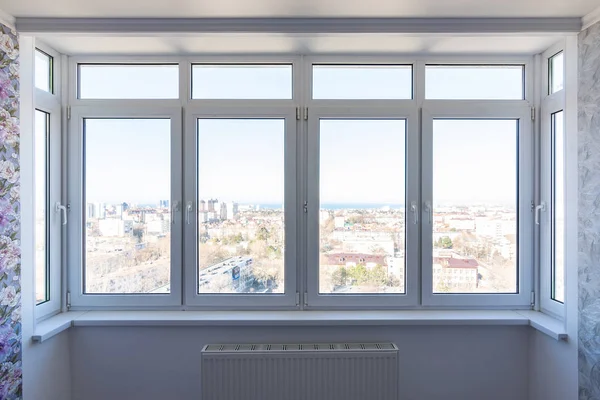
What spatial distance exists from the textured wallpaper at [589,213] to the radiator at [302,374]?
1.00 m

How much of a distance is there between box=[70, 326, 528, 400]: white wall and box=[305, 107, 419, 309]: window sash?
0.61ft

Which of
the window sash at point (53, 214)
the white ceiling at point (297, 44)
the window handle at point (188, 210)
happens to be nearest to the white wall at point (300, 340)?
the window sash at point (53, 214)

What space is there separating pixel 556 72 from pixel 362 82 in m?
1.23

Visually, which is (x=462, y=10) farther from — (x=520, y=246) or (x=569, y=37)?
(x=520, y=246)

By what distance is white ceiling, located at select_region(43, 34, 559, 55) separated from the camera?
209 cm

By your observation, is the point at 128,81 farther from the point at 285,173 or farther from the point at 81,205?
the point at 285,173

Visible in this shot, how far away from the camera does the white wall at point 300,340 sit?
7.36ft

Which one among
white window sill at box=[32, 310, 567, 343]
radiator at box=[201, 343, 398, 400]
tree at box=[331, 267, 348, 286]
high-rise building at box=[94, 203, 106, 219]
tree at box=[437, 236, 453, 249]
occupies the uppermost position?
high-rise building at box=[94, 203, 106, 219]

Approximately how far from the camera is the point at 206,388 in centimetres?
211

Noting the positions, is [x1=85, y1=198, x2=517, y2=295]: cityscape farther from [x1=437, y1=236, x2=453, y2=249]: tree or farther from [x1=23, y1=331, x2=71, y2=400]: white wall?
[x1=23, y1=331, x2=71, y2=400]: white wall

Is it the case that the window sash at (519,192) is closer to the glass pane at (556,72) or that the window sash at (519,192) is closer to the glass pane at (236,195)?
the glass pane at (556,72)

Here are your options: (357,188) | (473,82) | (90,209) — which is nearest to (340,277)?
(357,188)

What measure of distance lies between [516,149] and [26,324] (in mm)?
3186

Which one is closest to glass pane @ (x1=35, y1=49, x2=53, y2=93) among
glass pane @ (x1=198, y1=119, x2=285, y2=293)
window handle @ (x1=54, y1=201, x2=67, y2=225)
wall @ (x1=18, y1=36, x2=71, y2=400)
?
wall @ (x1=18, y1=36, x2=71, y2=400)
